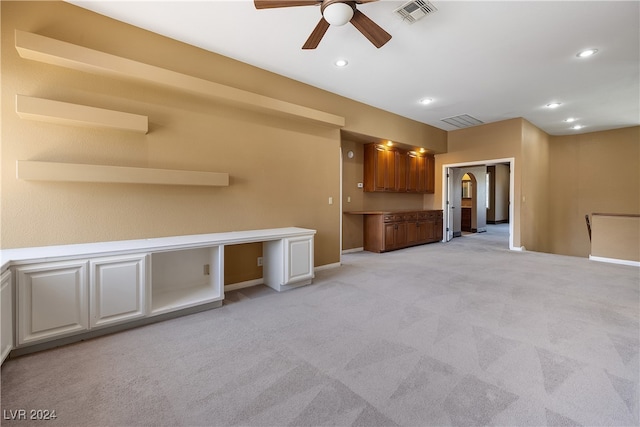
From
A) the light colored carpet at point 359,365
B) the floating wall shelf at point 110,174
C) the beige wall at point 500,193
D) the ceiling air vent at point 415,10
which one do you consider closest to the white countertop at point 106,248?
the floating wall shelf at point 110,174

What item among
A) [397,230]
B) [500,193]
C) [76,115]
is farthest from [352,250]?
Result: [500,193]

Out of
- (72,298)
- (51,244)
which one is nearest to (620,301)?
(72,298)

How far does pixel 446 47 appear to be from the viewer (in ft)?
10.9

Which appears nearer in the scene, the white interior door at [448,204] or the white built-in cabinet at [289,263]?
the white built-in cabinet at [289,263]

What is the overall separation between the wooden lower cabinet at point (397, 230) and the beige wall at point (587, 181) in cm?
420

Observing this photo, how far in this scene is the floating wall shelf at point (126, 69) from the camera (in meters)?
2.31

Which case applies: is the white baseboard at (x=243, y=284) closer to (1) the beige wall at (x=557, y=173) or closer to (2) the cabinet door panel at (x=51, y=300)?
(2) the cabinet door panel at (x=51, y=300)

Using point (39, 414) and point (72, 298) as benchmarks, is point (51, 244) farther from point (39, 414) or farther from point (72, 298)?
point (39, 414)

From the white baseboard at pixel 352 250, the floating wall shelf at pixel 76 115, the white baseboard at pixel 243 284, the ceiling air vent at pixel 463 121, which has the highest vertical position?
the ceiling air vent at pixel 463 121

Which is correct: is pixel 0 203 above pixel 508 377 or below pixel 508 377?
above

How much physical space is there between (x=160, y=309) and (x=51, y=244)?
1155 mm

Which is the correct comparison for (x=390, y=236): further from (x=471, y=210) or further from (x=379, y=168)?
(x=471, y=210)

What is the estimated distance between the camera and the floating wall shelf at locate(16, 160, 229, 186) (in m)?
2.36

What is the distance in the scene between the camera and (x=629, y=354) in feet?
6.80
